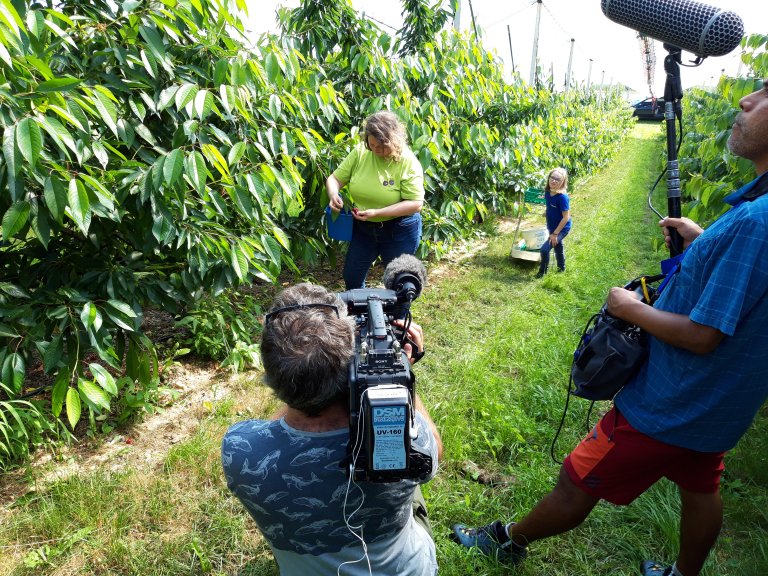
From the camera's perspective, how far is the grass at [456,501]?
195cm

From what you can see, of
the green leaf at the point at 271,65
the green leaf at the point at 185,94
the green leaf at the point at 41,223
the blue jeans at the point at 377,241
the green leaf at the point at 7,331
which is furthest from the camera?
the blue jeans at the point at 377,241

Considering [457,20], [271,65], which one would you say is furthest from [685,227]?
[457,20]

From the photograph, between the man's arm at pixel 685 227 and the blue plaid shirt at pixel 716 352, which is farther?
the man's arm at pixel 685 227

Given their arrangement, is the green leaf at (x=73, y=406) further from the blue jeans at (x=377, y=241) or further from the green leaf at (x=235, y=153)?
the blue jeans at (x=377, y=241)

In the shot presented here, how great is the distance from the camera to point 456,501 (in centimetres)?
230

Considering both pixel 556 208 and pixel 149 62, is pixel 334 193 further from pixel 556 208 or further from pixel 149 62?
pixel 556 208

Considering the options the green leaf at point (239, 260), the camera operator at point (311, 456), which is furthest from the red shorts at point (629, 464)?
the green leaf at point (239, 260)

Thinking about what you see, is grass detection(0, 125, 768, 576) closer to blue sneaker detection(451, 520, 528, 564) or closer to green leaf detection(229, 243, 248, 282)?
blue sneaker detection(451, 520, 528, 564)

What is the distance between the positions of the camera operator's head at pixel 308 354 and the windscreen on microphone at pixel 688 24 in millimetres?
1434

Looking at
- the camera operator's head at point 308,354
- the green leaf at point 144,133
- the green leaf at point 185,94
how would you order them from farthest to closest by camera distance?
the green leaf at point 144,133 < the green leaf at point 185,94 < the camera operator's head at point 308,354

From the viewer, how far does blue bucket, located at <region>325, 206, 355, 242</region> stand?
3669 millimetres

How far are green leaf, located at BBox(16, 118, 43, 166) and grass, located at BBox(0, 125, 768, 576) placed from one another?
1.45m

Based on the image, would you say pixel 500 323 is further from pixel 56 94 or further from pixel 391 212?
pixel 56 94

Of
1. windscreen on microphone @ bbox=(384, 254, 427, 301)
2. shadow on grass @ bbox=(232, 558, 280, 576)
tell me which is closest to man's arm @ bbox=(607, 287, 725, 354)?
windscreen on microphone @ bbox=(384, 254, 427, 301)
